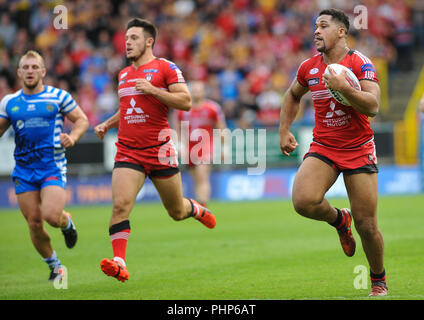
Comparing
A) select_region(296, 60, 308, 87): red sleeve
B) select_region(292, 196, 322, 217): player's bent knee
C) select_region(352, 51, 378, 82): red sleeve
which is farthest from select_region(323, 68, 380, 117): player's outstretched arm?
select_region(292, 196, 322, 217): player's bent knee

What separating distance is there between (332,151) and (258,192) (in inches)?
542

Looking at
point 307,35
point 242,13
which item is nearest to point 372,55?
point 307,35

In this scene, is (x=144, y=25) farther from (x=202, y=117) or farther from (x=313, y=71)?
(x=202, y=117)

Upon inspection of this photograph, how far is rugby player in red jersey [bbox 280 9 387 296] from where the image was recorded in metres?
7.26

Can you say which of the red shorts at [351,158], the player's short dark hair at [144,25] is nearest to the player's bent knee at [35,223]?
the player's short dark hair at [144,25]

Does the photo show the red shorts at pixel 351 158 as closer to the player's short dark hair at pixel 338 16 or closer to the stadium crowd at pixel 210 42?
the player's short dark hair at pixel 338 16

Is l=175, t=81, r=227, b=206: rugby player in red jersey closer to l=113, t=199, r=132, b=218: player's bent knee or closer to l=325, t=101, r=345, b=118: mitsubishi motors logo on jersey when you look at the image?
l=113, t=199, r=132, b=218: player's bent knee

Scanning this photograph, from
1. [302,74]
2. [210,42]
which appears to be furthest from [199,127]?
[210,42]

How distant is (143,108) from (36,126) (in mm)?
1424

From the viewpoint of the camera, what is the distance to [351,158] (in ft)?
24.2

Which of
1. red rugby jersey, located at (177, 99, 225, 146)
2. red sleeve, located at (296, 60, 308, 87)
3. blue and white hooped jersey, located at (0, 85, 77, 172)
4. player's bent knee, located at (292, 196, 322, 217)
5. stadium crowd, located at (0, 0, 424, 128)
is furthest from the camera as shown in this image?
stadium crowd, located at (0, 0, 424, 128)

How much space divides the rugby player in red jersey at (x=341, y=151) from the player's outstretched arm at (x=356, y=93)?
0.02 m

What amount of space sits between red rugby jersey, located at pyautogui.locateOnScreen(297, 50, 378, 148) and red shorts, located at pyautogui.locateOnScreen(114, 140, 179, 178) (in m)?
1.89

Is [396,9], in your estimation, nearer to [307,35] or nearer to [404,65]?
[404,65]
